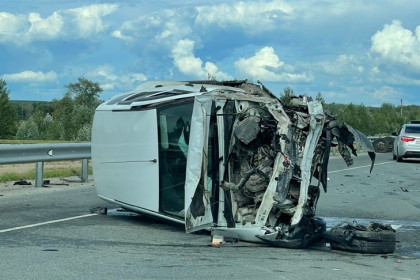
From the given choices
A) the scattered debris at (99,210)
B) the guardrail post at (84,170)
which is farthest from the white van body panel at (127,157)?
the guardrail post at (84,170)

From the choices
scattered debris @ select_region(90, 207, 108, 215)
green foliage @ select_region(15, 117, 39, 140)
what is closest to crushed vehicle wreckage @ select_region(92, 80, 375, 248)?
scattered debris @ select_region(90, 207, 108, 215)

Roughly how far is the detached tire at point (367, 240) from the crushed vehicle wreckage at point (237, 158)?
441mm

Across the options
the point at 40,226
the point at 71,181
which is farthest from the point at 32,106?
the point at 40,226

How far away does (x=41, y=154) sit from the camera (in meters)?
13.6

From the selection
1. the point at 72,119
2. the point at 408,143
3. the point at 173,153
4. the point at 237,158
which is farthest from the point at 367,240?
the point at 72,119

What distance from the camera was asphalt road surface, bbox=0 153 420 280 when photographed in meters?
6.15

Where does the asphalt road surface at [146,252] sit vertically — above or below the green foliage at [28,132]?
below

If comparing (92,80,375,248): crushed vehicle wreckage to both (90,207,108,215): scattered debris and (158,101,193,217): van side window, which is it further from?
(90,207,108,215): scattered debris

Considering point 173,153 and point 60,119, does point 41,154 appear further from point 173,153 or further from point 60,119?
point 60,119

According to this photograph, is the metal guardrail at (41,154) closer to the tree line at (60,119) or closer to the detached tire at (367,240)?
the detached tire at (367,240)

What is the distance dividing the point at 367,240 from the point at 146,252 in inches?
103

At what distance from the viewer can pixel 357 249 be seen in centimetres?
733

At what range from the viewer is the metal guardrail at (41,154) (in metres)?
12.6

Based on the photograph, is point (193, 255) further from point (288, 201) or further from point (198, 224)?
point (288, 201)
